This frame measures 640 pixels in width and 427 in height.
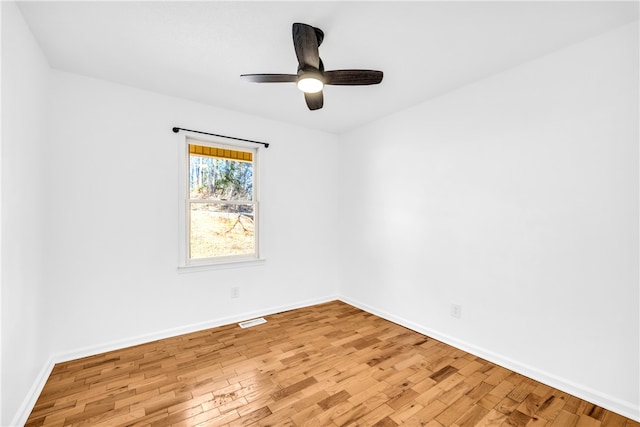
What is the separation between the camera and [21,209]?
5.88ft

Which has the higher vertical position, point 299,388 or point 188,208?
point 188,208

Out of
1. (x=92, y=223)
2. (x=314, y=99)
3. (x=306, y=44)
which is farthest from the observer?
(x=92, y=223)

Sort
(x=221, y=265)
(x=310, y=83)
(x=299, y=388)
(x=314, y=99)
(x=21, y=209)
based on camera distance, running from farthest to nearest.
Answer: (x=221, y=265), (x=314, y=99), (x=299, y=388), (x=310, y=83), (x=21, y=209)

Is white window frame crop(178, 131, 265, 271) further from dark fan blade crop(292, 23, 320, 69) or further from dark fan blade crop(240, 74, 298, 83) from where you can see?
dark fan blade crop(292, 23, 320, 69)

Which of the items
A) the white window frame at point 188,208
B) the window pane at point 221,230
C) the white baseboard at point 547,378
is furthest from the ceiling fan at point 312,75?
the white baseboard at point 547,378

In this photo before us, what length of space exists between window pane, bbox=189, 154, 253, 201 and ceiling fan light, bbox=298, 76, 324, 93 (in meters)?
1.72

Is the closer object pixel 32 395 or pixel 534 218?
pixel 32 395

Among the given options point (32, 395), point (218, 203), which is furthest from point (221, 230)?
point (32, 395)

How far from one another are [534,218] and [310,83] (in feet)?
6.63

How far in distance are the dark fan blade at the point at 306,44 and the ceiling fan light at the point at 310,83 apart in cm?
8

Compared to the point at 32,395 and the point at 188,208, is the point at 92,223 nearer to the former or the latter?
the point at 188,208

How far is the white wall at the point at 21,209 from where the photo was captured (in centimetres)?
155

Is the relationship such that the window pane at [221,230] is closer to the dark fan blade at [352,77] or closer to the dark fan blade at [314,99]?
the dark fan blade at [314,99]

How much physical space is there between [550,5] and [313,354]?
304cm
